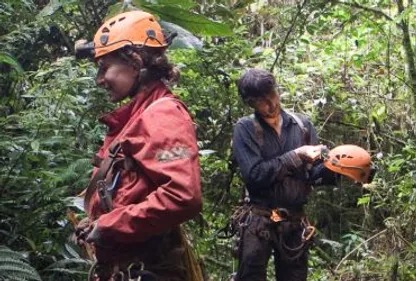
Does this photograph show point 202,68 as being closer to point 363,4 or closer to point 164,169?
point 363,4

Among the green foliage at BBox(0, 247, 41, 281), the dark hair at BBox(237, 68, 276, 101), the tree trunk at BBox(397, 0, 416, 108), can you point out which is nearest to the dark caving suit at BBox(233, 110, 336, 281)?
the dark hair at BBox(237, 68, 276, 101)

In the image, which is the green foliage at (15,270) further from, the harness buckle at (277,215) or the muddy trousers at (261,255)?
the harness buckle at (277,215)

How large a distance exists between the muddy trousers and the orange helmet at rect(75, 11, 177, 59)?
2.04m

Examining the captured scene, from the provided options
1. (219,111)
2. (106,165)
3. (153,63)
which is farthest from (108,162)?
(219,111)

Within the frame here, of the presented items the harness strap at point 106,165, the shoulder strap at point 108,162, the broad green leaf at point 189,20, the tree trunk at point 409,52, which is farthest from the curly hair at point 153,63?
the tree trunk at point 409,52

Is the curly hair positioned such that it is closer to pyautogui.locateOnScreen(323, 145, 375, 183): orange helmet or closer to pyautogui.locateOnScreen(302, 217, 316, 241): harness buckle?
pyautogui.locateOnScreen(323, 145, 375, 183): orange helmet

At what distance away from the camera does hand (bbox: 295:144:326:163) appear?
4578 mm

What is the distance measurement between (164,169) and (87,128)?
2.73 meters

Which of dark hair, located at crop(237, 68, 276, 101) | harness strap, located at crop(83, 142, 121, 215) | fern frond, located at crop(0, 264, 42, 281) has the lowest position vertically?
fern frond, located at crop(0, 264, 42, 281)

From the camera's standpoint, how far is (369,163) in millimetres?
4496

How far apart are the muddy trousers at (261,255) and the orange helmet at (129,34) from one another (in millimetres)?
2037

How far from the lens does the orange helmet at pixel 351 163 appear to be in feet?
14.6

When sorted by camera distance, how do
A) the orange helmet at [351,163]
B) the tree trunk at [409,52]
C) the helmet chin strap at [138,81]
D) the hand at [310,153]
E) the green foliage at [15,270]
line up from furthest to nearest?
the tree trunk at [409,52], the hand at [310,153], the orange helmet at [351,163], the green foliage at [15,270], the helmet chin strap at [138,81]

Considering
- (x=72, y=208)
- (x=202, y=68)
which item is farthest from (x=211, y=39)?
(x=72, y=208)
